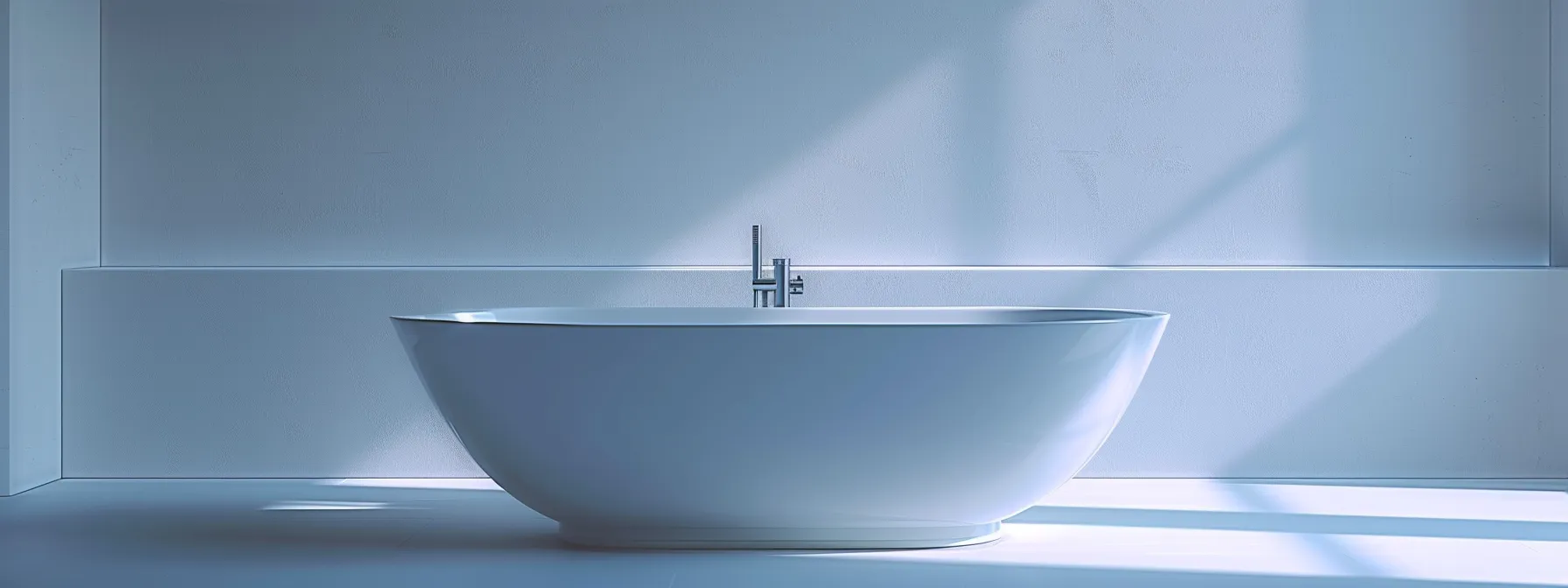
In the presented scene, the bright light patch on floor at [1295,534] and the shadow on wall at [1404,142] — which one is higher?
the shadow on wall at [1404,142]

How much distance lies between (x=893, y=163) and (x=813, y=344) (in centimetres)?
130

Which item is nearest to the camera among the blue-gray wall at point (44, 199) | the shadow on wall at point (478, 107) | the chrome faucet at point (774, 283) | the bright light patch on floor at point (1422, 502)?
the bright light patch on floor at point (1422, 502)

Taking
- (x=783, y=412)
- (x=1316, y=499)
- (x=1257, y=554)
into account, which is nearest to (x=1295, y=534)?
(x=1257, y=554)

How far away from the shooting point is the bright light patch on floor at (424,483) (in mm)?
3096

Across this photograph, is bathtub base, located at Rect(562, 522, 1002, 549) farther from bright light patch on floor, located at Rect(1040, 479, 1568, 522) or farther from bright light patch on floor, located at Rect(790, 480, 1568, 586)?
bright light patch on floor, located at Rect(1040, 479, 1568, 522)

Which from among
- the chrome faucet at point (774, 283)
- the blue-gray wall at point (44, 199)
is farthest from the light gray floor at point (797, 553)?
the chrome faucet at point (774, 283)

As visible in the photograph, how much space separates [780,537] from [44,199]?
5.92ft

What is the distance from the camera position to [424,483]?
3.15 m

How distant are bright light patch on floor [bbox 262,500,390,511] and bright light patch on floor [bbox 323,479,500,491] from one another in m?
0.22

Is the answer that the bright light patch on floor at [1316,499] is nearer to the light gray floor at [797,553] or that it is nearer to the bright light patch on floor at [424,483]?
the light gray floor at [797,553]

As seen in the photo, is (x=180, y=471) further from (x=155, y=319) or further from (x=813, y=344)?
(x=813, y=344)

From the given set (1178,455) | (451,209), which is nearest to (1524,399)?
(1178,455)

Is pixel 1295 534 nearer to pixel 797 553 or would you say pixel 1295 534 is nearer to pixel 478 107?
pixel 797 553

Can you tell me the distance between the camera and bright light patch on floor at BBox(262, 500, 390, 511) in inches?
110
